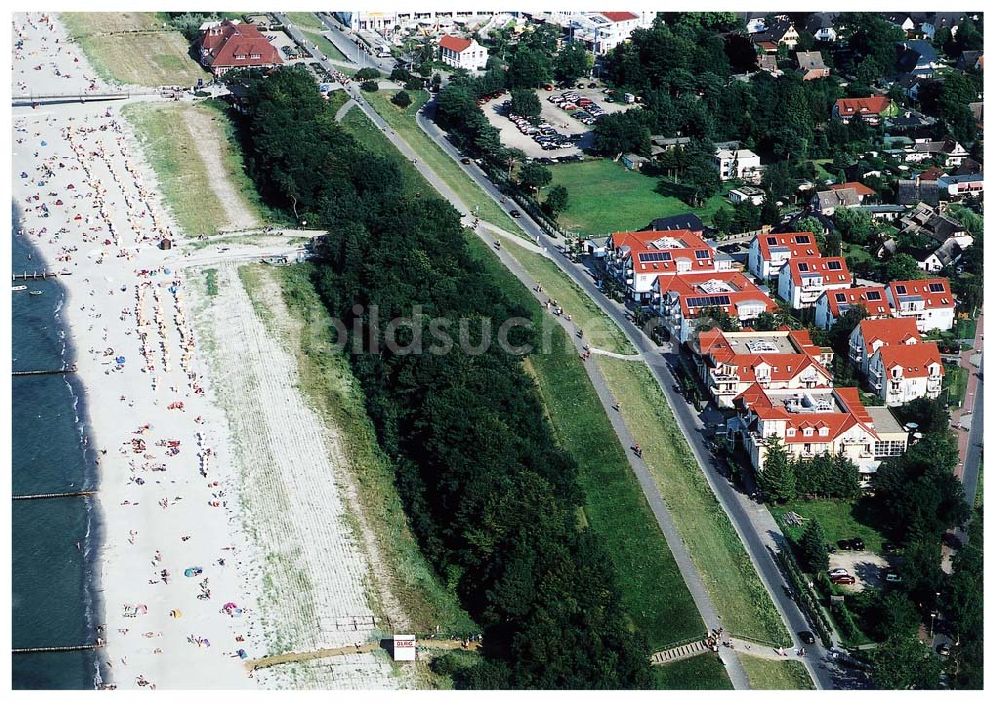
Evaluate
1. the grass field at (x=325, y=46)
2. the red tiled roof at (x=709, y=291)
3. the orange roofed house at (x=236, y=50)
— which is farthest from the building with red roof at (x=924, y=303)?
the grass field at (x=325, y=46)

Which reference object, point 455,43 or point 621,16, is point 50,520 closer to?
point 455,43

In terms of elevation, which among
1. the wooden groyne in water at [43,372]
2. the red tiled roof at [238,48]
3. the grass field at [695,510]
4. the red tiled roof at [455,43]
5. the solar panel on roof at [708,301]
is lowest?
the grass field at [695,510]

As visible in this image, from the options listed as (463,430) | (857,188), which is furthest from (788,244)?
(463,430)

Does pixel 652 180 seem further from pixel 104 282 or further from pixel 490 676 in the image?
pixel 490 676

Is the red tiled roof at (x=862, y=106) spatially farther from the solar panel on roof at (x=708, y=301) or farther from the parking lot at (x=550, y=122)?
the solar panel on roof at (x=708, y=301)

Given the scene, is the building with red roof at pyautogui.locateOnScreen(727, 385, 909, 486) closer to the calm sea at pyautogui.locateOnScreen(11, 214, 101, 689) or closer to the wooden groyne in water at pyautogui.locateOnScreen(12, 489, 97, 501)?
the calm sea at pyautogui.locateOnScreen(11, 214, 101, 689)

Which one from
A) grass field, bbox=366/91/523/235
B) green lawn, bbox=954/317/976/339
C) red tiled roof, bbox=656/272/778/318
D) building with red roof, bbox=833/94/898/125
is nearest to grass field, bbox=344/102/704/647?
red tiled roof, bbox=656/272/778/318
